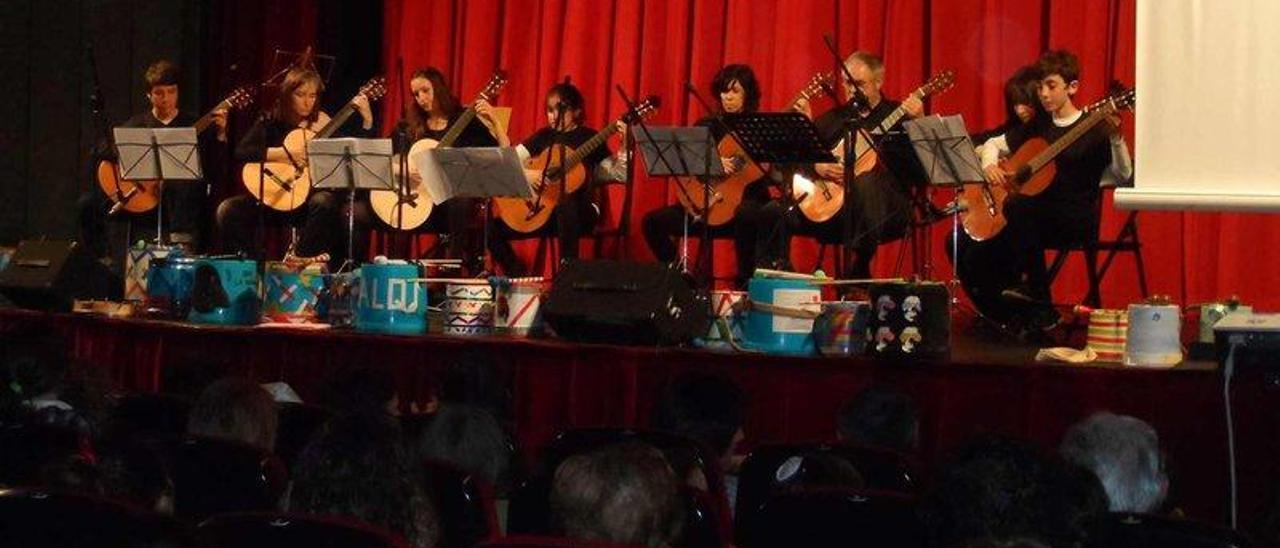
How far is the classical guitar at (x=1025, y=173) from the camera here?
7363 millimetres

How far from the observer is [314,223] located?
9.39 m

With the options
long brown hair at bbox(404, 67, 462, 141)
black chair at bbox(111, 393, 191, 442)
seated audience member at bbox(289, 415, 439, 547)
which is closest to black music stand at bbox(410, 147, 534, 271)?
long brown hair at bbox(404, 67, 462, 141)

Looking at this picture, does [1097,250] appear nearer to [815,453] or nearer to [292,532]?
[815,453]

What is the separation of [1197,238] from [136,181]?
18.4 feet

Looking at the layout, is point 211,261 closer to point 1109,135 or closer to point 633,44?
point 633,44

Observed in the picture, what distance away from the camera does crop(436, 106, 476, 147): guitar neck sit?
29.9 feet

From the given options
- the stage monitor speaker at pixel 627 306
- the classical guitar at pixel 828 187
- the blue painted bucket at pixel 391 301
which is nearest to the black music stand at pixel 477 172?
the blue painted bucket at pixel 391 301

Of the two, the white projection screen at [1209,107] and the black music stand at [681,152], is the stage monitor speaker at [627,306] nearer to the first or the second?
the black music stand at [681,152]

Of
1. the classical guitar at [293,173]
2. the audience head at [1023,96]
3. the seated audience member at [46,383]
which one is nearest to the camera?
the seated audience member at [46,383]

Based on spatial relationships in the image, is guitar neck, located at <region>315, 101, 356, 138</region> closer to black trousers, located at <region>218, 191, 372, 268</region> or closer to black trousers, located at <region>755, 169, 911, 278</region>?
black trousers, located at <region>218, 191, 372, 268</region>

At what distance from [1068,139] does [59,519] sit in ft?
17.5

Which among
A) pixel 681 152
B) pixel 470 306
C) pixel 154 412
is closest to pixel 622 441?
pixel 154 412

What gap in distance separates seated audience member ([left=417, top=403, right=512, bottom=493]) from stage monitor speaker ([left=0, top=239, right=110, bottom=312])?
4.87m

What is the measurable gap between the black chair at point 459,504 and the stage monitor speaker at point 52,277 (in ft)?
17.8
